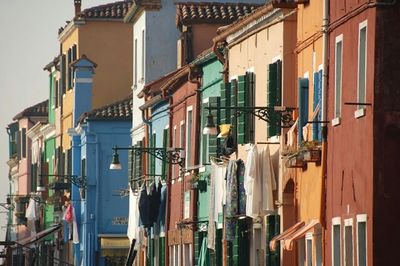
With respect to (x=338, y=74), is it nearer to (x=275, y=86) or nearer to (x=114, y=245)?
(x=275, y=86)

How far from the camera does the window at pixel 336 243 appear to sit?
3619 cm

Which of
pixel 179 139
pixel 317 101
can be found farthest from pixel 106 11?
pixel 317 101

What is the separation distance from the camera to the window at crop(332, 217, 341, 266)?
36.2 m

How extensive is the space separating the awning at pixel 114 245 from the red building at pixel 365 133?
39.7 meters

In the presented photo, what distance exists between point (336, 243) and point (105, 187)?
41.3 m

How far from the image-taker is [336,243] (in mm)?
36406

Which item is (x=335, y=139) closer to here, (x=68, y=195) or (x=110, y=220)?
(x=110, y=220)

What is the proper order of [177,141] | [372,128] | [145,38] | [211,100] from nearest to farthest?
[372,128]
[211,100]
[177,141]
[145,38]

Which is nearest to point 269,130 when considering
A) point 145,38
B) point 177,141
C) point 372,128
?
point 372,128

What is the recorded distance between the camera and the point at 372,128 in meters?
33.5

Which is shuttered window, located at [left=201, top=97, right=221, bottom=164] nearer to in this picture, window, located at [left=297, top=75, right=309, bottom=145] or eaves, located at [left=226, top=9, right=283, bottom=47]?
eaves, located at [left=226, top=9, right=283, bottom=47]

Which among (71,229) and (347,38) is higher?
(347,38)

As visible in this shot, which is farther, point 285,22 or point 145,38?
point 145,38

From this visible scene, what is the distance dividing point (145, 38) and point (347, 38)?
32.1m
